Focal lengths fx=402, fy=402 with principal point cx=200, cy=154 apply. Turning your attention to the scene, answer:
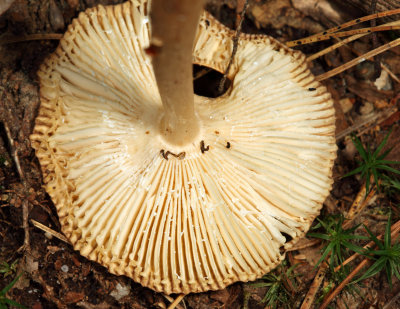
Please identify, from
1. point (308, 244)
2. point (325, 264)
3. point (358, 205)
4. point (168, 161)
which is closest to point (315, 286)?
point (325, 264)

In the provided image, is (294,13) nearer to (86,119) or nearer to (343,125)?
(343,125)

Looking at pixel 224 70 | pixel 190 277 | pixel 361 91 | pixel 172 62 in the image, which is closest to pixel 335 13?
pixel 361 91

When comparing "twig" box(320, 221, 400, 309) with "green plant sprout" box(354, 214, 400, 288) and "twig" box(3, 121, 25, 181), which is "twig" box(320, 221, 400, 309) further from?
"twig" box(3, 121, 25, 181)

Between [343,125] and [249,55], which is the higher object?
[249,55]

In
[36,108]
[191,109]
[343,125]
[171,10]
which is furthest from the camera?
[343,125]

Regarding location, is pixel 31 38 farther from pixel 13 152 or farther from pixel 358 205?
pixel 358 205

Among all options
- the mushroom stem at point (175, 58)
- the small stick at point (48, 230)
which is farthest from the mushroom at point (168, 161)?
the small stick at point (48, 230)

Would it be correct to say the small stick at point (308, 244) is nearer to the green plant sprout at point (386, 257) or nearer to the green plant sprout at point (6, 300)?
the green plant sprout at point (386, 257)

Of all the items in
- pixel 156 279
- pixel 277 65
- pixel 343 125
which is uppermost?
pixel 277 65
